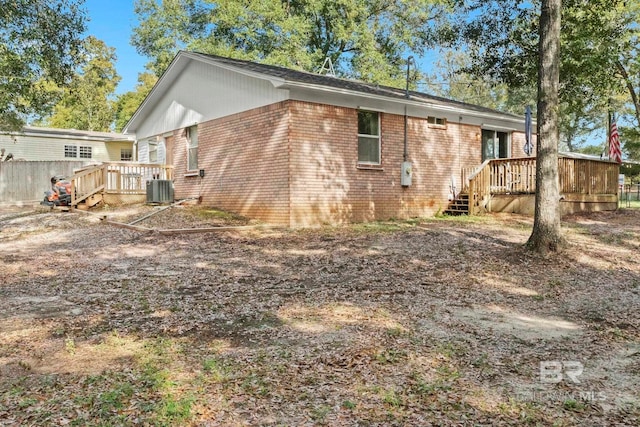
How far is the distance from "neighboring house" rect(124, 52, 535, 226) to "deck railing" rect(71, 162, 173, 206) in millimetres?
824

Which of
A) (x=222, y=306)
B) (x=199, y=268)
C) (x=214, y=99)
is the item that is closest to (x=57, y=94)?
(x=214, y=99)

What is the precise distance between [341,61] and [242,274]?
91.0 ft

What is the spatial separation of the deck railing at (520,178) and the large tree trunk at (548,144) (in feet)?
21.5

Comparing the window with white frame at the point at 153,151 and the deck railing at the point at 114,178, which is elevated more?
the window with white frame at the point at 153,151

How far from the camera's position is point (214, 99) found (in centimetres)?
1534

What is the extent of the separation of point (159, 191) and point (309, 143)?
19.3 feet

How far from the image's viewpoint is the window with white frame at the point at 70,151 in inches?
1120

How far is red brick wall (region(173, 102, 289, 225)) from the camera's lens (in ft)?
41.6

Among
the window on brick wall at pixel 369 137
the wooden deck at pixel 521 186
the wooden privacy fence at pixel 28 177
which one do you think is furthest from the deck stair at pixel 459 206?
the wooden privacy fence at pixel 28 177

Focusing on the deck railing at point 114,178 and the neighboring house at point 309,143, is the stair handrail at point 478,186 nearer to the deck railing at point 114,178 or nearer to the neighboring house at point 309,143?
the neighboring house at point 309,143

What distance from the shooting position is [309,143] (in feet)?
42.1

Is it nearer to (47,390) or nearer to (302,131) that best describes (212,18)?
(302,131)

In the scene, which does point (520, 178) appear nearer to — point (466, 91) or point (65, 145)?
point (65, 145)

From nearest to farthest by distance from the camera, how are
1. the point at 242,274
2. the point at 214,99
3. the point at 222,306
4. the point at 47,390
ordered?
the point at 47,390
the point at 222,306
the point at 242,274
the point at 214,99
